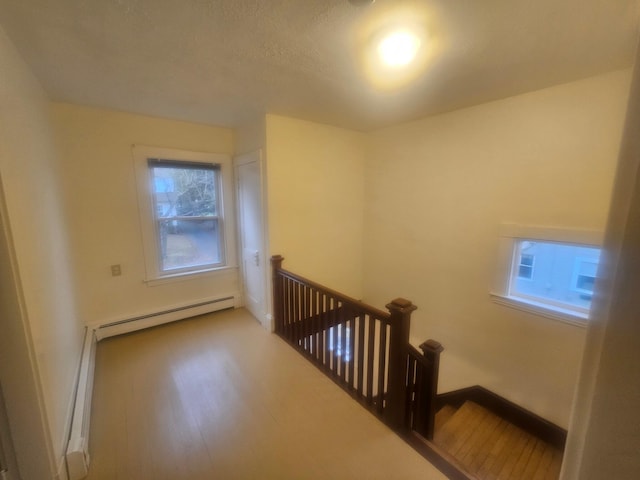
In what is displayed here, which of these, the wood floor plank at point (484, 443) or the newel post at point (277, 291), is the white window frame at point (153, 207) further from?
the wood floor plank at point (484, 443)

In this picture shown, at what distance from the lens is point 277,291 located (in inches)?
112

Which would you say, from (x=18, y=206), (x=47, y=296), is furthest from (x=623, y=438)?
(x=47, y=296)

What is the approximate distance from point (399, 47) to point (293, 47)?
60 centimetres

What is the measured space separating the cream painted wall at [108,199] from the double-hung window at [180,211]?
0.10 metres

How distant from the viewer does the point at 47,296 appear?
1.46 metres

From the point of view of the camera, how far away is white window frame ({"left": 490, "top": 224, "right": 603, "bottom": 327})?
1949 millimetres

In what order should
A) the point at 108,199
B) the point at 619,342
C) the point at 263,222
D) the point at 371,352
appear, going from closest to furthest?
the point at 619,342 → the point at 371,352 → the point at 108,199 → the point at 263,222

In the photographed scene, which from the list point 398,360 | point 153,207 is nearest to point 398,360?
point 398,360

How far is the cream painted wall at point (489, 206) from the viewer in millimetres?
1894

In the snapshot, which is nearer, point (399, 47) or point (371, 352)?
Answer: point (399, 47)

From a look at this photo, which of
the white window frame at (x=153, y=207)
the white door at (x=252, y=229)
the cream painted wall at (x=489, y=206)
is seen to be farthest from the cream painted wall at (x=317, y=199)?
the white window frame at (x=153, y=207)

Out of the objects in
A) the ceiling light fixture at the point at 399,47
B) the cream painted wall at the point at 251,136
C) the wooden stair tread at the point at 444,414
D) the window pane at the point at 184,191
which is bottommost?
the wooden stair tread at the point at 444,414

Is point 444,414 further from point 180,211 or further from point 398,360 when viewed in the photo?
point 180,211

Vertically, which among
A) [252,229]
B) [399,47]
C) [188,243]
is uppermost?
[399,47]
